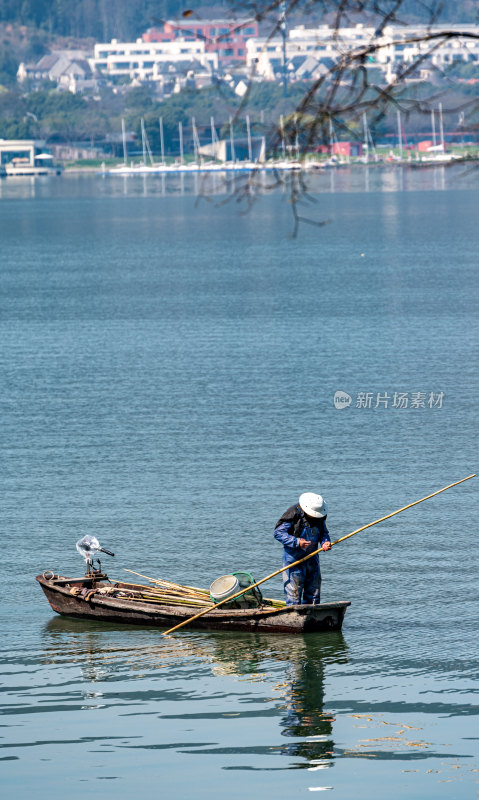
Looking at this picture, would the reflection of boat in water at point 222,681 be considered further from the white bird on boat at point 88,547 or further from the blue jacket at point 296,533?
the blue jacket at point 296,533

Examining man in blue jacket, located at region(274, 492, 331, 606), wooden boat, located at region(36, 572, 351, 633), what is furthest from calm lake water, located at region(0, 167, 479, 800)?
man in blue jacket, located at region(274, 492, 331, 606)

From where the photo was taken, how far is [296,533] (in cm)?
1514

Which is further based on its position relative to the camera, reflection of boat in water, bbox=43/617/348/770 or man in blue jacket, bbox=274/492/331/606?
man in blue jacket, bbox=274/492/331/606

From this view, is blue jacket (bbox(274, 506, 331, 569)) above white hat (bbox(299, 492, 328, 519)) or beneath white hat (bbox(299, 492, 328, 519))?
beneath

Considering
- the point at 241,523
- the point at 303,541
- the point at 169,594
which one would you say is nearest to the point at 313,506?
the point at 303,541

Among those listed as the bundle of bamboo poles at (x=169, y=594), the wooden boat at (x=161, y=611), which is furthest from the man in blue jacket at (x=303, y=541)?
the bundle of bamboo poles at (x=169, y=594)

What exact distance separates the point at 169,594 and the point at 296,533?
2.42 metres

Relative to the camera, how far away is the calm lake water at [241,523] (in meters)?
12.5

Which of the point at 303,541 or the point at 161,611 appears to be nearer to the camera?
the point at 303,541

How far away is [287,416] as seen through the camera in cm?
3147

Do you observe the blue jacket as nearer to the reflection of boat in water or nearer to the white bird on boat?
the reflection of boat in water

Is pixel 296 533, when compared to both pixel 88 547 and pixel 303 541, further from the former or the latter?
pixel 88 547

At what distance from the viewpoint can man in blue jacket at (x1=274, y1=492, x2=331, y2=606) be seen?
49.0 ft

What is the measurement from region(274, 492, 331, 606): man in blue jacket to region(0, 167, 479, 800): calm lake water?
581 millimetres
